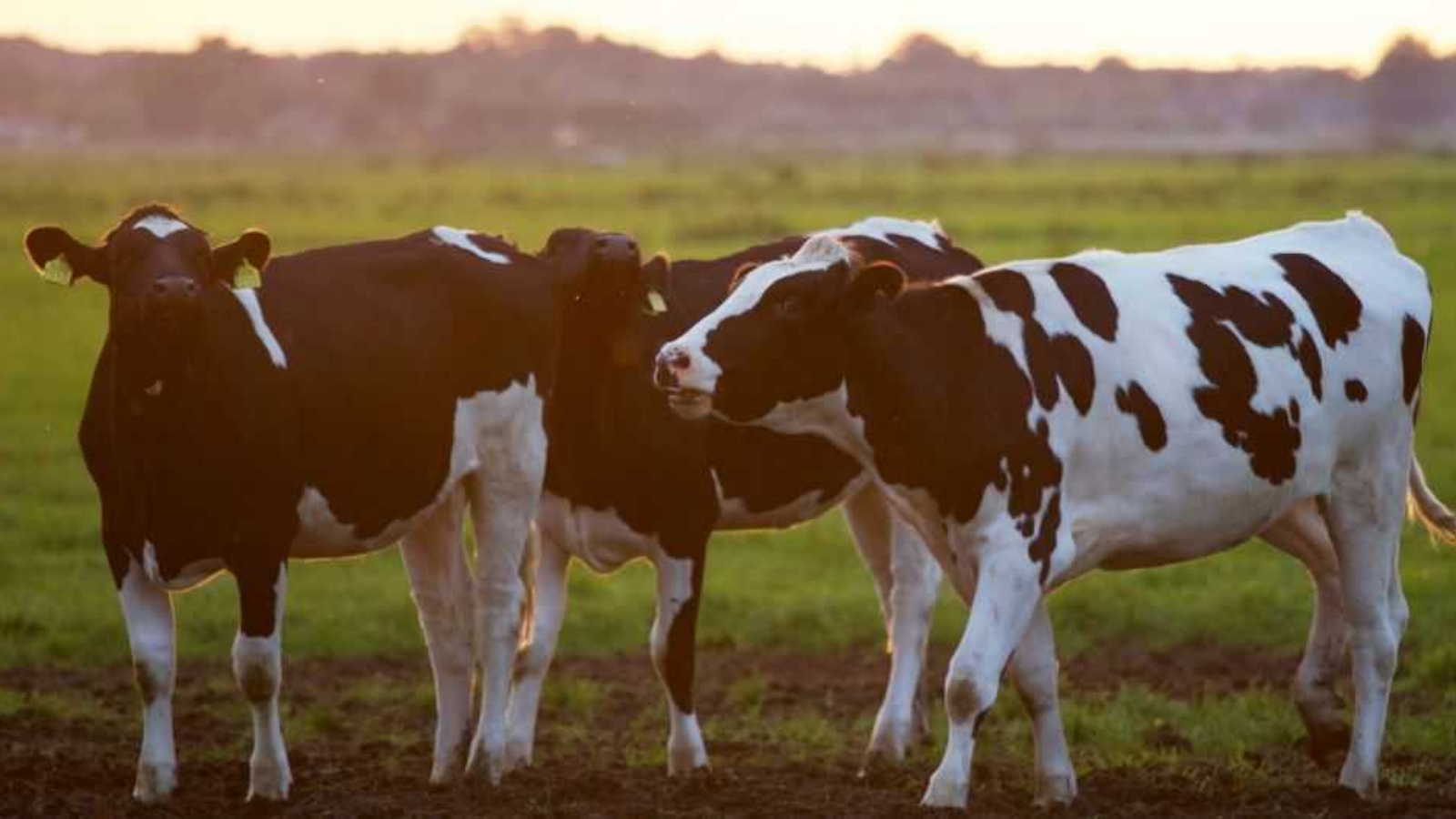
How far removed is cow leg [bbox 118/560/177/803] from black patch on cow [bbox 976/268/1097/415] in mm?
3344

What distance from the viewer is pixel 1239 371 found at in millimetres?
9188

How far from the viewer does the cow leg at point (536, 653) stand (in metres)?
10.3

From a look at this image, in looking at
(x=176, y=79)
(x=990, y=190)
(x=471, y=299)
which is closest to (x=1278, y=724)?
(x=471, y=299)

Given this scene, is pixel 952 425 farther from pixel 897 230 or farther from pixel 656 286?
pixel 897 230

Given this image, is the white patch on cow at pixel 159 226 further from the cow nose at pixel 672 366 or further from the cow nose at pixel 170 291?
the cow nose at pixel 672 366

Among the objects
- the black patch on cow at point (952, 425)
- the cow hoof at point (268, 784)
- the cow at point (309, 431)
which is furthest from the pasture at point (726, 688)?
the black patch on cow at point (952, 425)

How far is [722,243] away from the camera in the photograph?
152 feet

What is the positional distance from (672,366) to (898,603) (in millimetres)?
3851

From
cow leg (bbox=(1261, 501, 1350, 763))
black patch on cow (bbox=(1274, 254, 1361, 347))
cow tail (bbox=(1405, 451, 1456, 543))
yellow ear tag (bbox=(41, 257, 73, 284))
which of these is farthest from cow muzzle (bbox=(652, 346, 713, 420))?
cow tail (bbox=(1405, 451, 1456, 543))

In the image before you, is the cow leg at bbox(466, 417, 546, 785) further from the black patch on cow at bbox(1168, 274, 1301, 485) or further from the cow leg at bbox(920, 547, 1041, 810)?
the black patch on cow at bbox(1168, 274, 1301, 485)

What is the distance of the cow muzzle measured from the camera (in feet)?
26.8

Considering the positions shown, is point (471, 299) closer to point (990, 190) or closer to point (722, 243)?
point (722, 243)

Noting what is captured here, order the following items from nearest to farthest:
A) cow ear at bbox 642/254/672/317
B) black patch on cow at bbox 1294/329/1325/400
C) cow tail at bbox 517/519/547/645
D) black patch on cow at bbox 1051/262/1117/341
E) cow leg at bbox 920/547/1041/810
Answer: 1. cow leg at bbox 920/547/1041/810
2. black patch on cow at bbox 1051/262/1117/341
3. black patch on cow at bbox 1294/329/1325/400
4. cow ear at bbox 642/254/672/317
5. cow tail at bbox 517/519/547/645

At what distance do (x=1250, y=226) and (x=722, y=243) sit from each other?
1049 centimetres
